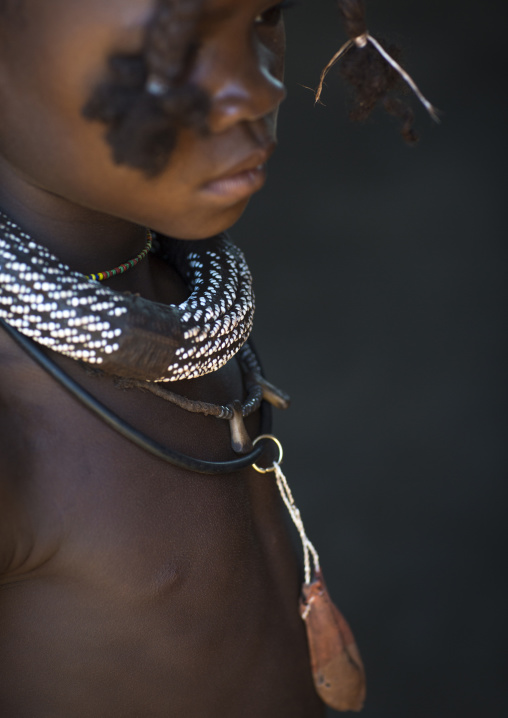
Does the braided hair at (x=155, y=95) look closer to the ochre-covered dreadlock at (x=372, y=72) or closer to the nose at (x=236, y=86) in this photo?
the nose at (x=236, y=86)

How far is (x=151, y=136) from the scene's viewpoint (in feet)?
2.03

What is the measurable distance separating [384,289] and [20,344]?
1.83 metres

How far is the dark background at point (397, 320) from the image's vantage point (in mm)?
2129

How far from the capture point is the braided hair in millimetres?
585

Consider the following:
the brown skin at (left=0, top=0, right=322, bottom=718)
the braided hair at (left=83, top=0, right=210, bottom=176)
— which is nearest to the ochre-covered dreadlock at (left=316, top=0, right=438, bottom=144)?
the brown skin at (left=0, top=0, right=322, bottom=718)

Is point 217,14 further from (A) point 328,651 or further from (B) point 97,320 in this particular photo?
(A) point 328,651

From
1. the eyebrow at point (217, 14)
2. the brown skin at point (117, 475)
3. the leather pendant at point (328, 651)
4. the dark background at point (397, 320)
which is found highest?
the eyebrow at point (217, 14)

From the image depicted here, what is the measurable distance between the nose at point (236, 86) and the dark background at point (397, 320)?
5.37 ft

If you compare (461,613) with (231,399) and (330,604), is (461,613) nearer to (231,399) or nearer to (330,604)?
(330,604)

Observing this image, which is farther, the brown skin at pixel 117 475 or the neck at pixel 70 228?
the neck at pixel 70 228

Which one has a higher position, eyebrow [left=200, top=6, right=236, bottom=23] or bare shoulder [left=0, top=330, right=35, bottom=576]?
eyebrow [left=200, top=6, right=236, bottom=23]

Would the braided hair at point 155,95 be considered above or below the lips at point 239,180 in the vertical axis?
above

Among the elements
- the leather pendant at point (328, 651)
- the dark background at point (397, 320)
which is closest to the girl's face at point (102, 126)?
the leather pendant at point (328, 651)

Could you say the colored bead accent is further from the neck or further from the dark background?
the dark background
